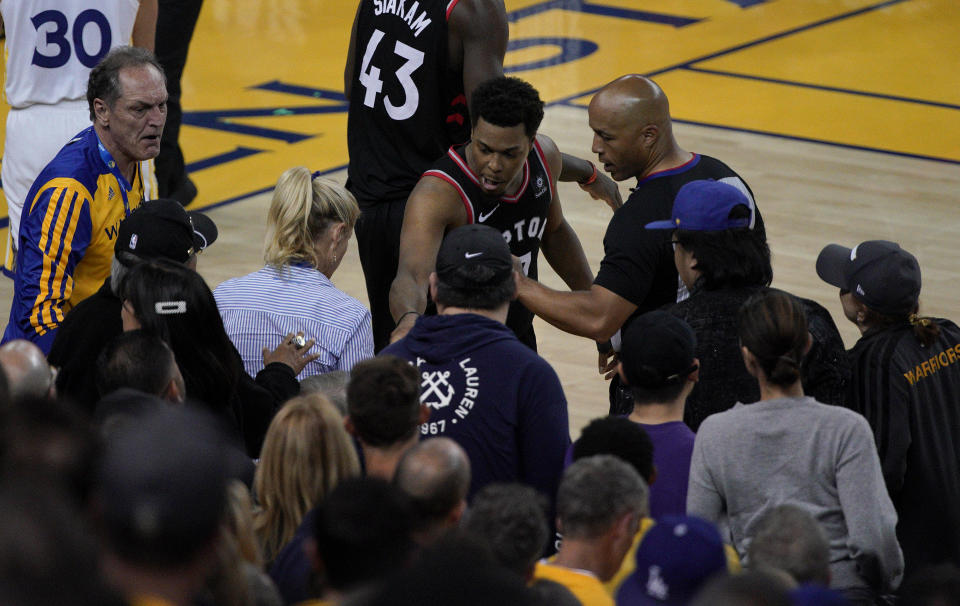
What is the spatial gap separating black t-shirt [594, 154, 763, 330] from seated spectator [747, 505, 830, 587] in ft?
6.47

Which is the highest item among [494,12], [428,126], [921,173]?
[494,12]

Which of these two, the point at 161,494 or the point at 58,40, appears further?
the point at 58,40

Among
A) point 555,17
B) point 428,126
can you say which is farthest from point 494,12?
point 555,17

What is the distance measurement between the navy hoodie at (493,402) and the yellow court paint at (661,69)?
559cm

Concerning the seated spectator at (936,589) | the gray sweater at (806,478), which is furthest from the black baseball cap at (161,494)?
the gray sweater at (806,478)

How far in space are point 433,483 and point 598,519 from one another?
34cm

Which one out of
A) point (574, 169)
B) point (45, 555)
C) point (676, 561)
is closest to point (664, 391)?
point (676, 561)

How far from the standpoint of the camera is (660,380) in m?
3.65

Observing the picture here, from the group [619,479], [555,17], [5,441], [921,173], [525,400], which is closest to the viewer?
[5,441]

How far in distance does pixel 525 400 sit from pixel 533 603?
1624 mm

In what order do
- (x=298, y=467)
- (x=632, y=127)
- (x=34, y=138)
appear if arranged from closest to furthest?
(x=298, y=467) < (x=632, y=127) < (x=34, y=138)

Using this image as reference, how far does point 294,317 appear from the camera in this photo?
452cm

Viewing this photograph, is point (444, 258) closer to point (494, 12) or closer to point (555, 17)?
point (494, 12)

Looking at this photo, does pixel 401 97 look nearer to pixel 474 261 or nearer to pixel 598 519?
pixel 474 261
